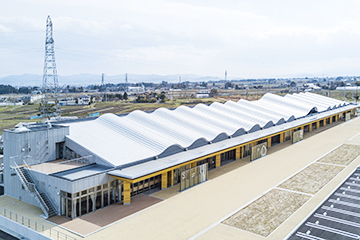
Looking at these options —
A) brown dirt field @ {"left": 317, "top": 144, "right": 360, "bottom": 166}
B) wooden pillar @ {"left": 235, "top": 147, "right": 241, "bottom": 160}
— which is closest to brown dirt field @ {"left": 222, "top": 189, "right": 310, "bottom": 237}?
wooden pillar @ {"left": 235, "top": 147, "right": 241, "bottom": 160}

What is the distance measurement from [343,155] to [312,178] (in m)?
10.3

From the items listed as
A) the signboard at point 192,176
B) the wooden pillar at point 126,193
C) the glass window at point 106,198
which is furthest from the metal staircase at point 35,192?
the signboard at point 192,176

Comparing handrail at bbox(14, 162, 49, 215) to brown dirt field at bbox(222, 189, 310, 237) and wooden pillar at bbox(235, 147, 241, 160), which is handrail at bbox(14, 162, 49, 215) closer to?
brown dirt field at bbox(222, 189, 310, 237)

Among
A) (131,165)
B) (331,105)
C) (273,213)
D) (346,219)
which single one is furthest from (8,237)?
(331,105)

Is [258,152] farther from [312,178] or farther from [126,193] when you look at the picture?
[126,193]

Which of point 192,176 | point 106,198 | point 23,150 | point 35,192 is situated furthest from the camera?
point 192,176

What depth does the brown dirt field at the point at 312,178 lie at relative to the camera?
2430 centimetres

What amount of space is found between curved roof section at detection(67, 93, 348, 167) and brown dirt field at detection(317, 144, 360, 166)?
332 inches

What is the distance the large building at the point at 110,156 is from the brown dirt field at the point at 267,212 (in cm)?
562

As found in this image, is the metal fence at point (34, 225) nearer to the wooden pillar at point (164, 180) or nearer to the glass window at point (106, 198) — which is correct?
the glass window at point (106, 198)

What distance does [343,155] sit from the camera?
113 feet

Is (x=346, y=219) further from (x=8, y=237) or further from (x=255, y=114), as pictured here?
(x=255, y=114)

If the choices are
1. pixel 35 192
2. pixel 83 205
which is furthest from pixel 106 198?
pixel 35 192

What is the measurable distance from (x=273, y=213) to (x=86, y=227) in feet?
37.1
